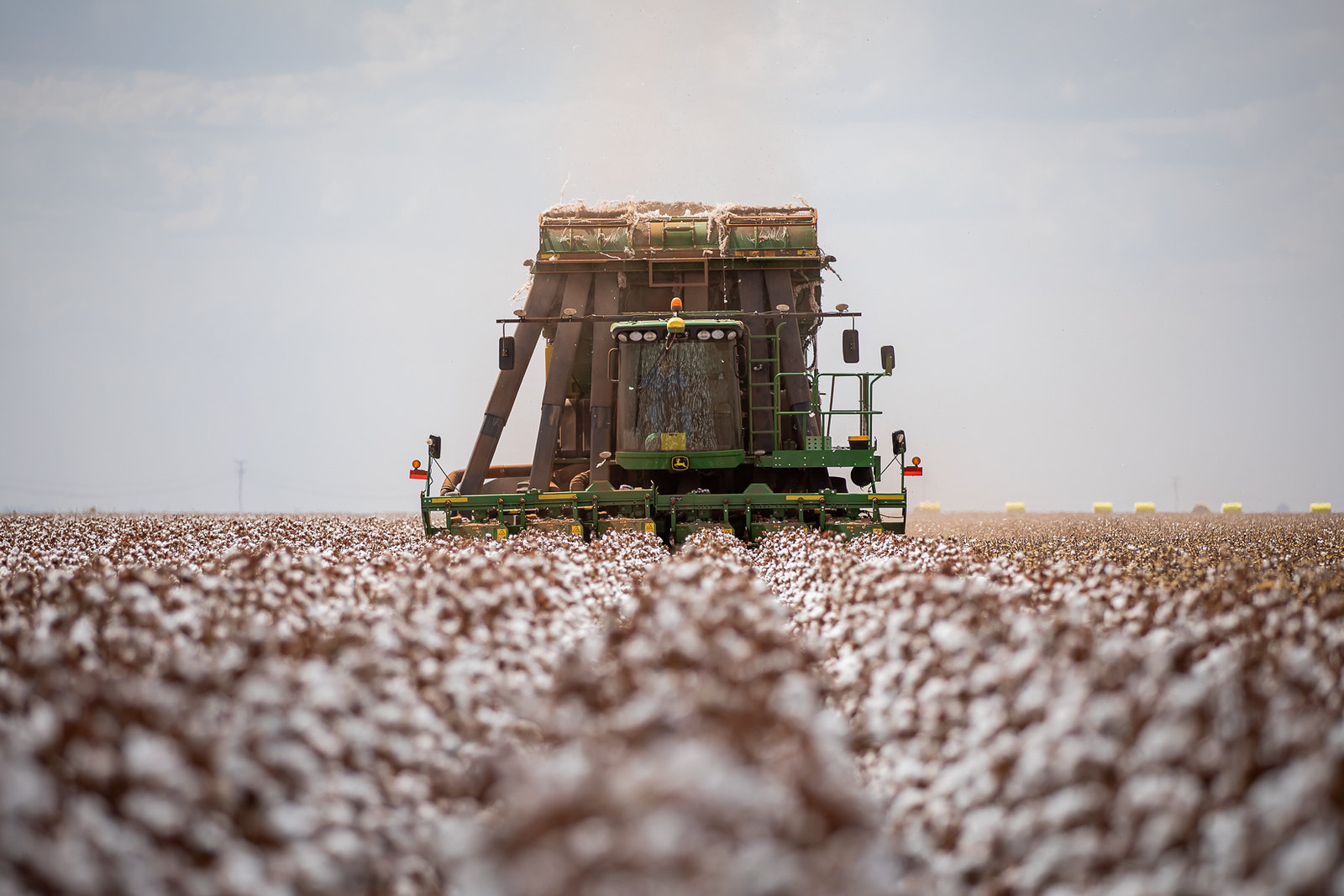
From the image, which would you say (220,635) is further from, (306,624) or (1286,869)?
(1286,869)

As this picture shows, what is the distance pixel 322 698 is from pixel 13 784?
91cm

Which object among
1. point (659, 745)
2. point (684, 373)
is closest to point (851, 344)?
point (684, 373)

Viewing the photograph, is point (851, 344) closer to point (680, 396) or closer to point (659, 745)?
point (680, 396)

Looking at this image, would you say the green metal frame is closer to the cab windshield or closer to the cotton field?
the cab windshield

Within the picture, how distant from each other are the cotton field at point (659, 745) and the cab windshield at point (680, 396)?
7015 millimetres

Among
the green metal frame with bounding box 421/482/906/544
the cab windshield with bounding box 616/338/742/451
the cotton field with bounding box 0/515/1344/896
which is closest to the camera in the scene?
the cotton field with bounding box 0/515/1344/896

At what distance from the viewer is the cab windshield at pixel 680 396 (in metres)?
12.4

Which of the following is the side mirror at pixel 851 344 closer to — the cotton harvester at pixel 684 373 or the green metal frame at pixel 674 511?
the cotton harvester at pixel 684 373

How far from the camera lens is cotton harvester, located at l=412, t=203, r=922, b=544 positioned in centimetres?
1216

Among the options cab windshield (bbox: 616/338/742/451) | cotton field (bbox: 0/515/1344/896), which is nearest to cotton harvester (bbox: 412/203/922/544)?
cab windshield (bbox: 616/338/742/451)

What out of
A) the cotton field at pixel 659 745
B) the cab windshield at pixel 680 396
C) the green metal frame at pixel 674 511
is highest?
the cab windshield at pixel 680 396

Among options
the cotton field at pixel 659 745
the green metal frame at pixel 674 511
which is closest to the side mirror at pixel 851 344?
the green metal frame at pixel 674 511

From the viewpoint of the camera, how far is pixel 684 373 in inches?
489

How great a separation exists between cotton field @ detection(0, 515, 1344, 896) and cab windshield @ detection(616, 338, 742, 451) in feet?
23.0
